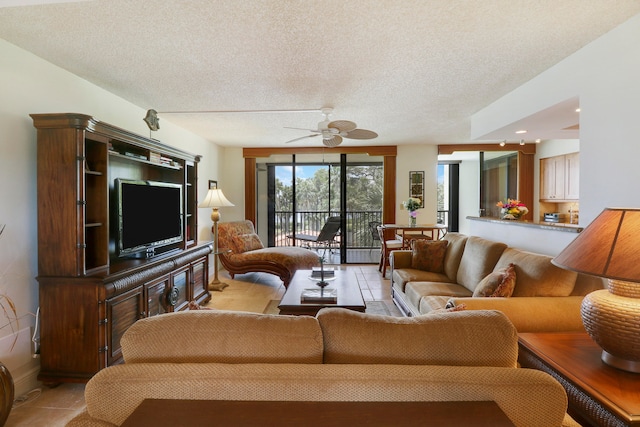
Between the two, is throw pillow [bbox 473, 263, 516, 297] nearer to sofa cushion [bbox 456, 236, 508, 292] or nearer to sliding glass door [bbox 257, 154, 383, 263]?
sofa cushion [bbox 456, 236, 508, 292]

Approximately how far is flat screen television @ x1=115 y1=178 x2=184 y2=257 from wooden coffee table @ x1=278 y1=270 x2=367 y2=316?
141 cm

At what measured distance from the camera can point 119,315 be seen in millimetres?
2404

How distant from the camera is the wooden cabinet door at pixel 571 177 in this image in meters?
5.17

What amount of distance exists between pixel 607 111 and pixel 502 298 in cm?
139

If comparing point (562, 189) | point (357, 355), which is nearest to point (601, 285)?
point (357, 355)

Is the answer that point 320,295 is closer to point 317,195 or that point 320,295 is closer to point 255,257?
point 255,257

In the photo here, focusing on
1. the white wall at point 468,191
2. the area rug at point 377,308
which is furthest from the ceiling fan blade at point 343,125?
the white wall at point 468,191

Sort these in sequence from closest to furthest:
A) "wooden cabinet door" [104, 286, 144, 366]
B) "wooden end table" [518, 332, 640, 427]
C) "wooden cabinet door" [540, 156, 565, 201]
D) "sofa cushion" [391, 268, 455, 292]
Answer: "wooden end table" [518, 332, 640, 427]
"wooden cabinet door" [104, 286, 144, 366]
"sofa cushion" [391, 268, 455, 292]
"wooden cabinet door" [540, 156, 565, 201]

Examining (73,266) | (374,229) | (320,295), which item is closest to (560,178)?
(374,229)

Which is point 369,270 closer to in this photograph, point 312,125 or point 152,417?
point 312,125

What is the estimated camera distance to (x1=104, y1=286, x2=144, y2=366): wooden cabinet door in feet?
7.53

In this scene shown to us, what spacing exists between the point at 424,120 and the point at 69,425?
438 cm

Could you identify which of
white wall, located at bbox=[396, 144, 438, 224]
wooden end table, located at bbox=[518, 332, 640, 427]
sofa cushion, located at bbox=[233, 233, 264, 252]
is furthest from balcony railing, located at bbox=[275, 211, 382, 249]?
wooden end table, located at bbox=[518, 332, 640, 427]

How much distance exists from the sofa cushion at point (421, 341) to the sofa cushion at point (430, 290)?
1.83 meters
